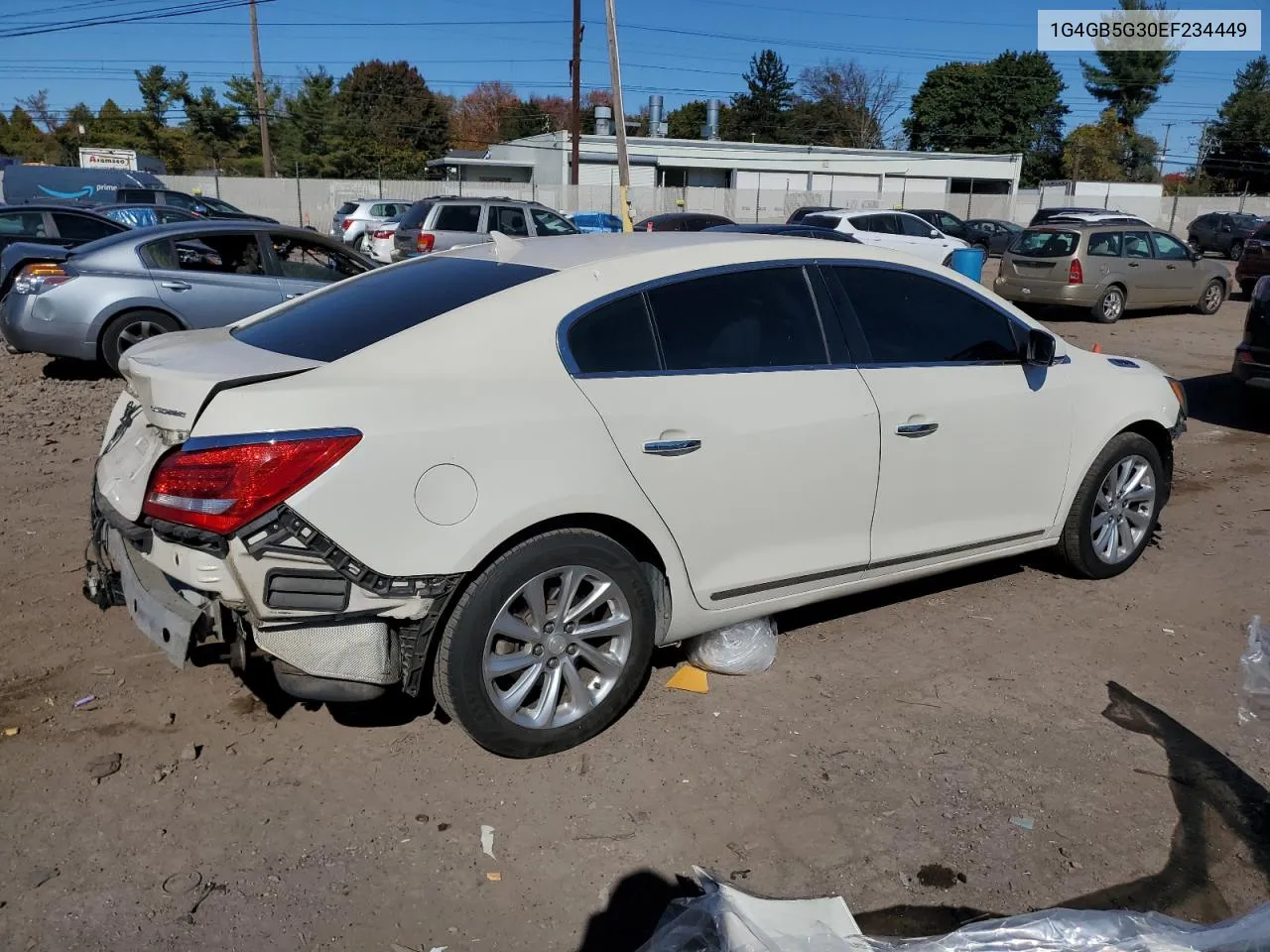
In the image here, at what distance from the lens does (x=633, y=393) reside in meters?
3.42

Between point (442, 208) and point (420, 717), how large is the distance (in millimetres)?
16442

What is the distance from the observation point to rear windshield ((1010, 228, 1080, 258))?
16297 mm

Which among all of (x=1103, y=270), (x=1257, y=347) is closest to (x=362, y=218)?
(x=1103, y=270)

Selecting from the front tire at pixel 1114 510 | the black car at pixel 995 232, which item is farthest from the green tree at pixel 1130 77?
the front tire at pixel 1114 510

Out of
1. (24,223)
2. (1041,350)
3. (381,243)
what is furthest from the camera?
(381,243)

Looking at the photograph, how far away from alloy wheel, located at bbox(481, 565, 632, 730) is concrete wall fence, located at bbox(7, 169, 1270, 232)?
35074mm

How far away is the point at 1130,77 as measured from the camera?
7212cm

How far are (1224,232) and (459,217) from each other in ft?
97.1

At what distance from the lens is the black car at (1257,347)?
28.4 feet

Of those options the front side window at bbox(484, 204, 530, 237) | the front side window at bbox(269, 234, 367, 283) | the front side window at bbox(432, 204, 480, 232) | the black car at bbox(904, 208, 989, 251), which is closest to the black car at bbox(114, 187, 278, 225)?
the front side window at bbox(432, 204, 480, 232)

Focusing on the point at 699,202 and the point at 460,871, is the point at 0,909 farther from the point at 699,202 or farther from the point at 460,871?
the point at 699,202

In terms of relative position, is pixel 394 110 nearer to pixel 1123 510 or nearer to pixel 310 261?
pixel 310 261

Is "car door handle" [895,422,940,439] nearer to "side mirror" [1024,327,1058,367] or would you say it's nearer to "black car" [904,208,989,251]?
"side mirror" [1024,327,1058,367]

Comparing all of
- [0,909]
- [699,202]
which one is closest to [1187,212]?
[699,202]
